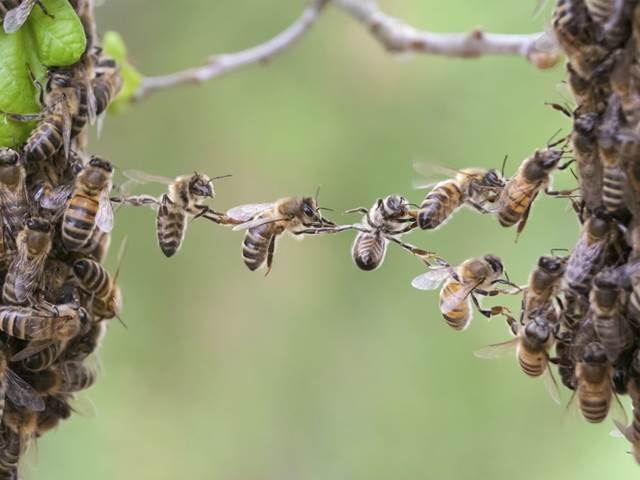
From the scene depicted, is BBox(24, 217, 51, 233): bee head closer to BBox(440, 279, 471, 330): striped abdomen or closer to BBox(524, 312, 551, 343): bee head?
BBox(440, 279, 471, 330): striped abdomen

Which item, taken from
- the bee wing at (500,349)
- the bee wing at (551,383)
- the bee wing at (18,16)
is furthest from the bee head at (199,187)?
the bee wing at (551,383)

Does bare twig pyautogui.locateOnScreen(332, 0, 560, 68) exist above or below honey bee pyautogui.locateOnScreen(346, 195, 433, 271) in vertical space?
above

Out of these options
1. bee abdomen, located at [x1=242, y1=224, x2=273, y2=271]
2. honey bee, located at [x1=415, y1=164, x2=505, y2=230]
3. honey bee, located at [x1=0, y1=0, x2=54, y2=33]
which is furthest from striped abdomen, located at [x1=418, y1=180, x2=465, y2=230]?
honey bee, located at [x1=0, y1=0, x2=54, y2=33]

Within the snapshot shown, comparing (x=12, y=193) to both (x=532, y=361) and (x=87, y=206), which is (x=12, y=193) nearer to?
(x=87, y=206)

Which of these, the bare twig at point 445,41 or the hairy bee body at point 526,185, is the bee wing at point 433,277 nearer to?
the hairy bee body at point 526,185

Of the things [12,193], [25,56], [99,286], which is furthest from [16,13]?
[99,286]

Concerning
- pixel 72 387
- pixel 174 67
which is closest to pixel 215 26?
pixel 174 67

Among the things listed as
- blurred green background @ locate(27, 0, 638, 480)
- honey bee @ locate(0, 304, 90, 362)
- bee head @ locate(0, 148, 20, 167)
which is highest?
bee head @ locate(0, 148, 20, 167)
